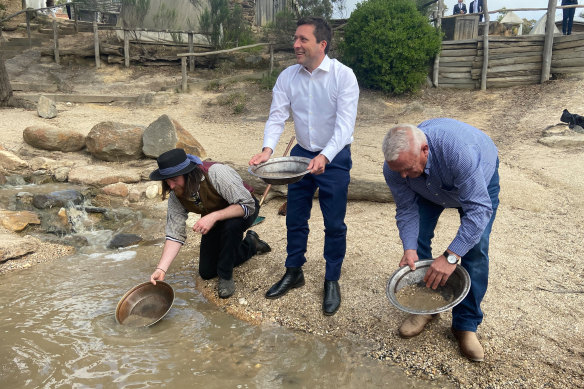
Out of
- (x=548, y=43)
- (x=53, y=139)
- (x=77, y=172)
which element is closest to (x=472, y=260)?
(x=77, y=172)

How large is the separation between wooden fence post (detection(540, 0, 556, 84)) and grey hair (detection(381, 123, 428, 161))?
10630 mm

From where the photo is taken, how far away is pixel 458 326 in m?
2.97

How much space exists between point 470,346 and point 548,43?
10.6 metres

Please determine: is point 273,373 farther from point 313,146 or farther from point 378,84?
point 378,84

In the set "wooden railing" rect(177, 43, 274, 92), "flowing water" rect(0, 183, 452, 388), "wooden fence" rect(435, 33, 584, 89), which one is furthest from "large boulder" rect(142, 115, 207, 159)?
"wooden fence" rect(435, 33, 584, 89)

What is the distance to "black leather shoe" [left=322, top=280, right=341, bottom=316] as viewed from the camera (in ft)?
11.5

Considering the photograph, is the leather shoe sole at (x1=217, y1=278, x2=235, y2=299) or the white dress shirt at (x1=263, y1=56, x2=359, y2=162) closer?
the white dress shirt at (x1=263, y1=56, x2=359, y2=162)

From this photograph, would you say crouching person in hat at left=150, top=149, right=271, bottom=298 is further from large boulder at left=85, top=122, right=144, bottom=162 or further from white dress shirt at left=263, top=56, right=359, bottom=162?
large boulder at left=85, top=122, right=144, bottom=162

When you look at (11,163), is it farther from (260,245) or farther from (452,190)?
(452,190)

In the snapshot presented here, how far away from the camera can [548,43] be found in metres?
11.3

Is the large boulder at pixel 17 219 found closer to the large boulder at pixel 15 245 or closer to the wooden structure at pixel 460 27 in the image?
the large boulder at pixel 15 245

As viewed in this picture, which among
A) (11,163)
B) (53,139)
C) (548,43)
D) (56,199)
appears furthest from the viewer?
(548,43)

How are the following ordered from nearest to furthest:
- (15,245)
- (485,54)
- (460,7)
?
(15,245)
(485,54)
(460,7)

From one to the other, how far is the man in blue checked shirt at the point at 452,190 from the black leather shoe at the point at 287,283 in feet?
3.75
